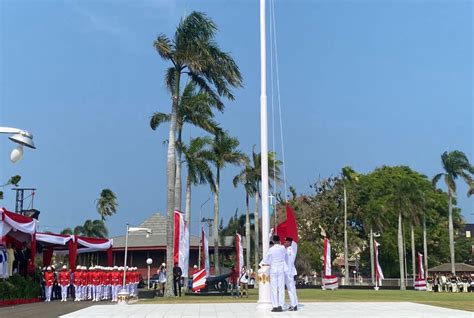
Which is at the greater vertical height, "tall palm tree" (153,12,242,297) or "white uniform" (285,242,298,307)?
"tall palm tree" (153,12,242,297)

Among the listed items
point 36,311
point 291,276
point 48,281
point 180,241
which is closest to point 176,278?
point 180,241

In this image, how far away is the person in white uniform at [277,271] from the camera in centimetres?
1589

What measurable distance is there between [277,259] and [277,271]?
0.33 meters

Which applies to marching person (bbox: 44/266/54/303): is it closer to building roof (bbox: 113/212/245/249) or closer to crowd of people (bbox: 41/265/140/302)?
crowd of people (bbox: 41/265/140/302)

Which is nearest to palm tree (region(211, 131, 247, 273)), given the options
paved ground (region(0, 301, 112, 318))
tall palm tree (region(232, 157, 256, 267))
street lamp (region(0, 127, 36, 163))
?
tall palm tree (region(232, 157, 256, 267))

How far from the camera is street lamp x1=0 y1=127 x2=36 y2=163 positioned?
10992mm

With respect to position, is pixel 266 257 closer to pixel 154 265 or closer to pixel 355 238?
pixel 154 265

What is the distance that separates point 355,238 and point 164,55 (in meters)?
46.5

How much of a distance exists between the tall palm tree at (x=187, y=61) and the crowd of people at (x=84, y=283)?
2.77 meters

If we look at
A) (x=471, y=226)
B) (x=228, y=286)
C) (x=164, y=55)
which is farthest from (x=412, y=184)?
(x=471, y=226)

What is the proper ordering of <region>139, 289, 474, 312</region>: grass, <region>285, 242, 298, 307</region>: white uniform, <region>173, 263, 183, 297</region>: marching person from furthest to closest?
<region>173, 263, 183, 297</region>: marching person < <region>139, 289, 474, 312</region>: grass < <region>285, 242, 298, 307</region>: white uniform

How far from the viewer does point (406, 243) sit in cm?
7531

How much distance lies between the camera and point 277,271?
15.9 metres

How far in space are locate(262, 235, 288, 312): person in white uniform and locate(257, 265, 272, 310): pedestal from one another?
1.70 ft
